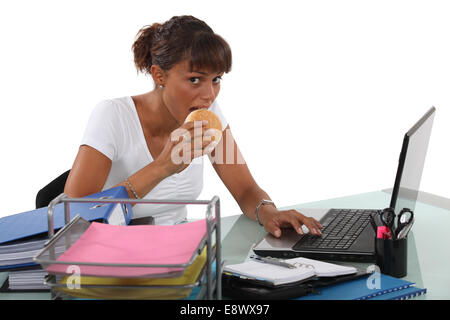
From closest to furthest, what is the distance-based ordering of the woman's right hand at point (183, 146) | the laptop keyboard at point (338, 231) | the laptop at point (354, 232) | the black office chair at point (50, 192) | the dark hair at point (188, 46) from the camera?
the laptop at point (354, 232) < the laptop keyboard at point (338, 231) < the woman's right hand at point (183, 146) < the dark hair at point (188, 46) < the black office chair at point (50, 192)

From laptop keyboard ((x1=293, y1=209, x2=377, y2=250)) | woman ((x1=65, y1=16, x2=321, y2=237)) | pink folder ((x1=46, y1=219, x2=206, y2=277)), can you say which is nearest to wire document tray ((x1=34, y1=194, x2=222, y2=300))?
pink folder ((x1=46, y1=219, x2=206, y2=277))

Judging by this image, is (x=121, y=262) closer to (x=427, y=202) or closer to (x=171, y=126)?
(x=171, y=126)

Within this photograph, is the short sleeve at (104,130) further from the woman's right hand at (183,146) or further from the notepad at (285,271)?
the notepad at (285,271)

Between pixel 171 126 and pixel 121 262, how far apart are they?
1.24m

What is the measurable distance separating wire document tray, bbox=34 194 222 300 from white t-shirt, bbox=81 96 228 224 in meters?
0.94

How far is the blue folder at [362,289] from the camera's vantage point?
1278mm

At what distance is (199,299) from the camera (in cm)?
114

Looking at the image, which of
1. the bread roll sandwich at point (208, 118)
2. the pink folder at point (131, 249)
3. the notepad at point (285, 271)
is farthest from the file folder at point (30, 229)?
the bread roll sandwich at point (208, 118)

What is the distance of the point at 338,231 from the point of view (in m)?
1.77

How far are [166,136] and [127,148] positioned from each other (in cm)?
17

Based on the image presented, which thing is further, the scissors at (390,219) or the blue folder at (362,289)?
the scissors at (390,219)

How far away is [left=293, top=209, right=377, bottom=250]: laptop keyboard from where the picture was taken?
1.64 meters

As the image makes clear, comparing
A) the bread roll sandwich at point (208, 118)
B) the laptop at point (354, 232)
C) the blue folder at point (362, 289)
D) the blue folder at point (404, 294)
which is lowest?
the blue folder at point (404, 294)

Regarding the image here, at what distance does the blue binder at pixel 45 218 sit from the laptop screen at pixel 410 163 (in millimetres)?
693
